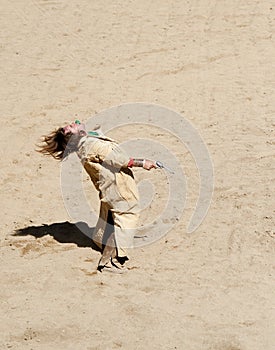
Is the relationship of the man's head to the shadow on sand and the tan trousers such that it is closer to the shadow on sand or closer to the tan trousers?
the tan trousers

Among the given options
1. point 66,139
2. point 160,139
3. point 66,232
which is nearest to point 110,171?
point 66,139

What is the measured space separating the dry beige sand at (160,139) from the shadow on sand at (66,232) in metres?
0.02

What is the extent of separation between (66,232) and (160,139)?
238 centimetres

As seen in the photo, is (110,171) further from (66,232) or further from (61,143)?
(66,232)

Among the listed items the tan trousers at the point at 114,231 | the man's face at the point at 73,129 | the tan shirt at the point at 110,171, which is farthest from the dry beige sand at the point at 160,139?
the man's face at the point at 73,129

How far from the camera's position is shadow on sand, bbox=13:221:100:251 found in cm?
878

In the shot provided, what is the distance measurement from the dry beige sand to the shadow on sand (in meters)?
0.02

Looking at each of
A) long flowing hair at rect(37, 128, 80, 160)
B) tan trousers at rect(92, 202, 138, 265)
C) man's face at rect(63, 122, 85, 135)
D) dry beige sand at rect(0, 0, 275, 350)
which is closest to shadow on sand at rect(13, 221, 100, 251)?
dry beige sand at rect(0, 0, 275, 350)

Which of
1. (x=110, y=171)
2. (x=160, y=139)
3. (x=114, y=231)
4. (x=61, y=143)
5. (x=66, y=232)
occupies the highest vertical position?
(x=160, y=139)

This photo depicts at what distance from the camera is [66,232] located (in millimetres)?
8977

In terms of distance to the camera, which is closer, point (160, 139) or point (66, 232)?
point (66, 232)

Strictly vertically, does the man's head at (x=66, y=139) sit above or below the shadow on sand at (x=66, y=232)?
above

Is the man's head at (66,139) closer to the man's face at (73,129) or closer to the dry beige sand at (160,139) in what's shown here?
the man's face at (73,129)

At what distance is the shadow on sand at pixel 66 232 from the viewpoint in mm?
8781
